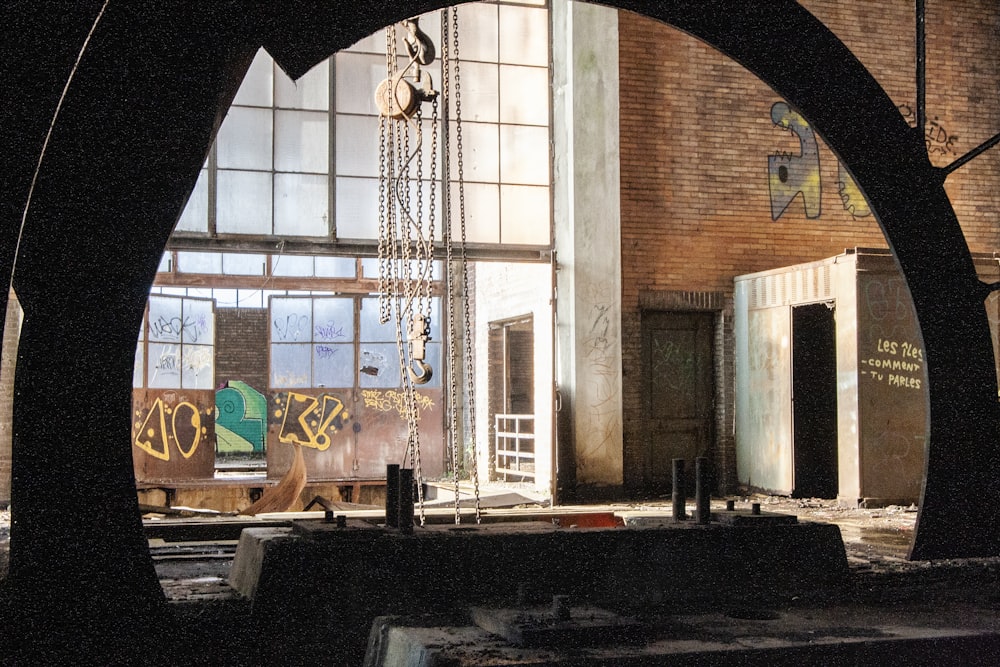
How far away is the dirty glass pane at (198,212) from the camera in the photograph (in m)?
11.1

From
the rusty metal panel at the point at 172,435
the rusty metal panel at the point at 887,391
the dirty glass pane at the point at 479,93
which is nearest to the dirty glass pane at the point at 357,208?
the dirty glass pane at the point at 479,93

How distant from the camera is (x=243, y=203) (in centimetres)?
1129

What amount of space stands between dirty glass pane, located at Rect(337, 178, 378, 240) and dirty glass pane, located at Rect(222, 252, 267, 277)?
17.9ft

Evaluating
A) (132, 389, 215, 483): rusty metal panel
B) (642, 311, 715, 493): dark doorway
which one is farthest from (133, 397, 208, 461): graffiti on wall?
(642, 311, 715, 493): dark doorway

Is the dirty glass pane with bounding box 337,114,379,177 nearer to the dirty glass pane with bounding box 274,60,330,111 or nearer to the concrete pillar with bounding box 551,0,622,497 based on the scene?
the dirty glass pane with bounding box 274,60,330,111

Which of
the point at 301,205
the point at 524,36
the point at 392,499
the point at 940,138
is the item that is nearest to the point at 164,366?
the point at 301,205

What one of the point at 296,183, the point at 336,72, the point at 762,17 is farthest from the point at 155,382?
the point at 762,17

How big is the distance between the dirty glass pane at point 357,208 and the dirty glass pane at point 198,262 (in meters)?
5.31

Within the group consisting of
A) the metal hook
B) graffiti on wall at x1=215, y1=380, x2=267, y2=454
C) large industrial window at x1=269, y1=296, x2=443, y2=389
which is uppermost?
large industrial window at x1=269, y1=296, x2=443, y2=389

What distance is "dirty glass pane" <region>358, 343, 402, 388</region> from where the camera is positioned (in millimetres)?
15555

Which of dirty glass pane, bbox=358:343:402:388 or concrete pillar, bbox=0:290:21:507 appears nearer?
concrete pillar, bbox=0:290:21:507

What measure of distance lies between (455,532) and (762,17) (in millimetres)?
3272

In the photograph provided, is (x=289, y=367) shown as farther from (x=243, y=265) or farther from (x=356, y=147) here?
(x=356, y=147)

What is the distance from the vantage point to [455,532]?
4816 millimetres
